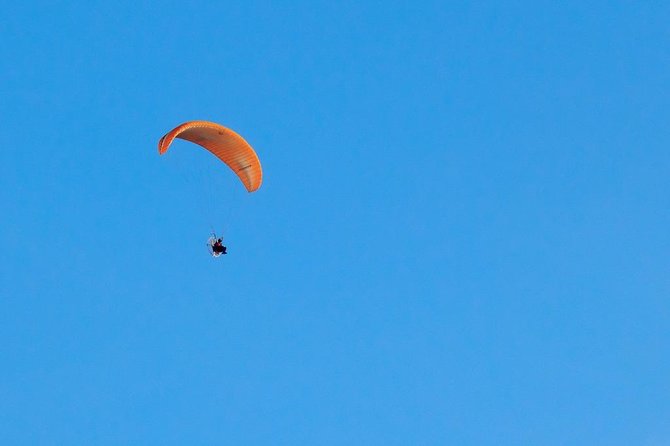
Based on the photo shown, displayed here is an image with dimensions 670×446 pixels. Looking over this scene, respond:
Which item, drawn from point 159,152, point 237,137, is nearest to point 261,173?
point 237,137

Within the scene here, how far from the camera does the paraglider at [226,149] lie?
7281cm

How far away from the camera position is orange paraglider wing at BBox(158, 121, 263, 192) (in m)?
73.4

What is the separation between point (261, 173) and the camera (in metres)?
76.1

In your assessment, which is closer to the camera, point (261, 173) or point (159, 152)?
point (159, 152)

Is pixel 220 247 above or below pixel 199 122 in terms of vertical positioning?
below

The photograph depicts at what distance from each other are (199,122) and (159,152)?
351 cm

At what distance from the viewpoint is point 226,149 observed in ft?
248

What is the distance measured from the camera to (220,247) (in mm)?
72875

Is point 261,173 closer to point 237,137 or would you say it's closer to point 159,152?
point 237,137

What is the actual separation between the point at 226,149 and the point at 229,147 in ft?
1.44

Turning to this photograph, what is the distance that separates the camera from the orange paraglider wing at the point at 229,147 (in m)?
73.4

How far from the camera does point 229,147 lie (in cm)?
7531

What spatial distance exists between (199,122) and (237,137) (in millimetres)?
2681

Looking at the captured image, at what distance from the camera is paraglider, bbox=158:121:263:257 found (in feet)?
239
